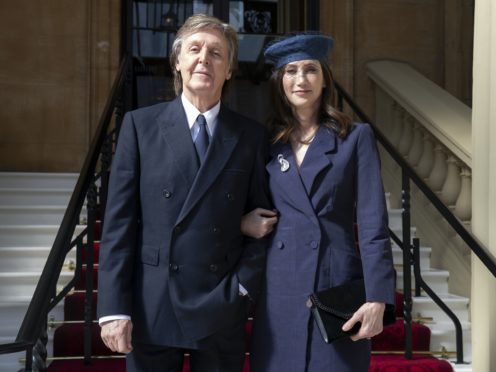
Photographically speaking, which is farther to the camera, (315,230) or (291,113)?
(291,113)

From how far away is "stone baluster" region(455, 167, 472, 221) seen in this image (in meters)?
5.16

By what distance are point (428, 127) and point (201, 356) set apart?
3776 millimetres

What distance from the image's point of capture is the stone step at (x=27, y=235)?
16.5 feet

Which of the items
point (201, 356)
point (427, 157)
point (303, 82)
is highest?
point (303, 82)

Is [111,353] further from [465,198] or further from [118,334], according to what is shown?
[465,198]

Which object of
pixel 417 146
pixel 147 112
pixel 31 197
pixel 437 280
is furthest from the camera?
pixel 417 146

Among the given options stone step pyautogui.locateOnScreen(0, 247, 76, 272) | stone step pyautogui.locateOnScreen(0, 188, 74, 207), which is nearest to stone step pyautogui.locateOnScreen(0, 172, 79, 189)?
stone step pyautogui.locateOnScreen(0, 188, 74, 207)

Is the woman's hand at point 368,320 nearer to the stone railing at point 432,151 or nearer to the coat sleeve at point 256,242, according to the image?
the coat sleeve at point 256,242

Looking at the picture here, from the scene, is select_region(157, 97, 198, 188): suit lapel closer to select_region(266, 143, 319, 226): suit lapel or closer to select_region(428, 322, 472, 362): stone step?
select_region(266, 143, 319, 226): suit lapel

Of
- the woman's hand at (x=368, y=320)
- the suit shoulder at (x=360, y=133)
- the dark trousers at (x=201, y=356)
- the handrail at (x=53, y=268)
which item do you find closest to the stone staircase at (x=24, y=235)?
the handrail at (x=53, y=268)

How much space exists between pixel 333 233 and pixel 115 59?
4.75 metres

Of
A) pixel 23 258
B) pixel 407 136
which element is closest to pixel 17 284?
pixel 23 258

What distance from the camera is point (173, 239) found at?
2.17 metres

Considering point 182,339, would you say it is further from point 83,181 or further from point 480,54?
point 480,54
